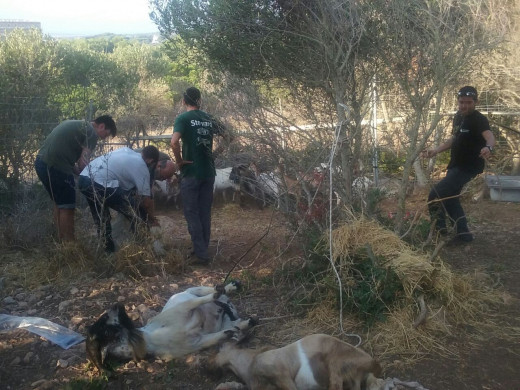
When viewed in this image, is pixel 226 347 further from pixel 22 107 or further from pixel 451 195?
pixel 22 107

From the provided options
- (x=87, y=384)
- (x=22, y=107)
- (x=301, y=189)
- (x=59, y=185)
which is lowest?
(x=87, y=384)

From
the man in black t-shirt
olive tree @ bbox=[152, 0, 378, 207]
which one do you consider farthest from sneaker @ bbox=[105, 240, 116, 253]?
the man in black t-shirt

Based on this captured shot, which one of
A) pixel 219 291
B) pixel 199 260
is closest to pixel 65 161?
pixel 199 260

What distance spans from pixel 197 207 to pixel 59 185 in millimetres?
1582

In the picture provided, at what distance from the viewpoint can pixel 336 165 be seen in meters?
5.55

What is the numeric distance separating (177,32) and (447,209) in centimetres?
366

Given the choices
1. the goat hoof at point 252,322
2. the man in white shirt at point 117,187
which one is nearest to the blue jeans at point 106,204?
the man in white shirt at point 117,187

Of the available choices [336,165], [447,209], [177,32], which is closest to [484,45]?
[336,165]

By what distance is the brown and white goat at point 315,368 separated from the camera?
12.0ft

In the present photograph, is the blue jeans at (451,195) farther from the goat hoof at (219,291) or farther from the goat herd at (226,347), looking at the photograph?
the goat hoof at (219,291)

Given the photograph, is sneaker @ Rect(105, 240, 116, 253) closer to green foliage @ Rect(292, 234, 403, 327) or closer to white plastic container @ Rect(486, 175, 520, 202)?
green foliage @ Rect(292, 234, 403, 327)

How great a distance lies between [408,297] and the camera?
4.52 m

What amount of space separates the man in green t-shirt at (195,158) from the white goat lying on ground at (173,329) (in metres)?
1.44

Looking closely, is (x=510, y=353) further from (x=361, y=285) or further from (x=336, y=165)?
(x=336, y=165)
